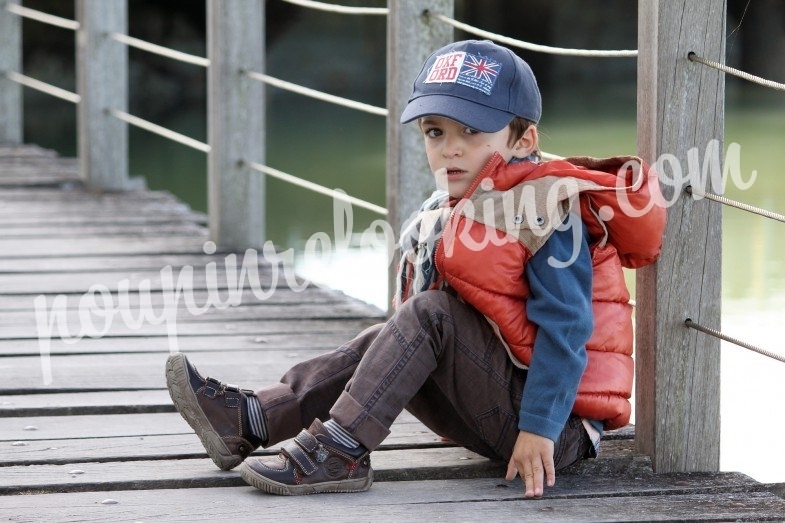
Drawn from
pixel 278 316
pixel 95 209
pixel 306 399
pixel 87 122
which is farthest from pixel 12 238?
pixel 306 399

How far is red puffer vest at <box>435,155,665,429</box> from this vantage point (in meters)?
1.41

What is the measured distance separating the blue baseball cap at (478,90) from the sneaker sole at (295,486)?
40cm

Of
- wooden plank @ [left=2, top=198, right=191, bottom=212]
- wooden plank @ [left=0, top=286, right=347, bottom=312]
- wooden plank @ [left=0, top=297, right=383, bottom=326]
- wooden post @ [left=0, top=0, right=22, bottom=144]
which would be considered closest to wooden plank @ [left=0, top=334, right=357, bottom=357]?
wooden plank @ [left=0, top=297, right=383, bottom=326]

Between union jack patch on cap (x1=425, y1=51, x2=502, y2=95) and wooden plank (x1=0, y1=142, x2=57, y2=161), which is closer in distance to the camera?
union jack patch on cap (x1=425, y1=51, x2=502, y2=95)

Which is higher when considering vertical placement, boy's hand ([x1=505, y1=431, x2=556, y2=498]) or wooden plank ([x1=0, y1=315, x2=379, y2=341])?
wooden plank ([x1=0, y1=315, x2=379, y2=341])

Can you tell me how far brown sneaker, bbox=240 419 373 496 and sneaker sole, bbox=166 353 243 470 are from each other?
69 millimetres

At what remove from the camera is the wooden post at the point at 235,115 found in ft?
9.19

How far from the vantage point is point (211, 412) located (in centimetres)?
150

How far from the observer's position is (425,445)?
63.9 inches

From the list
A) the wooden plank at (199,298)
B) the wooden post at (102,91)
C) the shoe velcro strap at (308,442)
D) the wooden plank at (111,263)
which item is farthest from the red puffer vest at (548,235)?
the wooden post at (102,91)

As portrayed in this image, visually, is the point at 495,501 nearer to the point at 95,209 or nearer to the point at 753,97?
the point at 95,209

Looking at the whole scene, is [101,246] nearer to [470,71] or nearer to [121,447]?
[121,447]

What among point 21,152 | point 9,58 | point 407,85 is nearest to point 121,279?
point 407,85

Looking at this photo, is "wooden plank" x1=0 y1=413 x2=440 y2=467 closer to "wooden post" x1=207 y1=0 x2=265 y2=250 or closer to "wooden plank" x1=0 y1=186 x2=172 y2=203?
"wooden post" x1=207 y1=0 x2=265 y2=250
